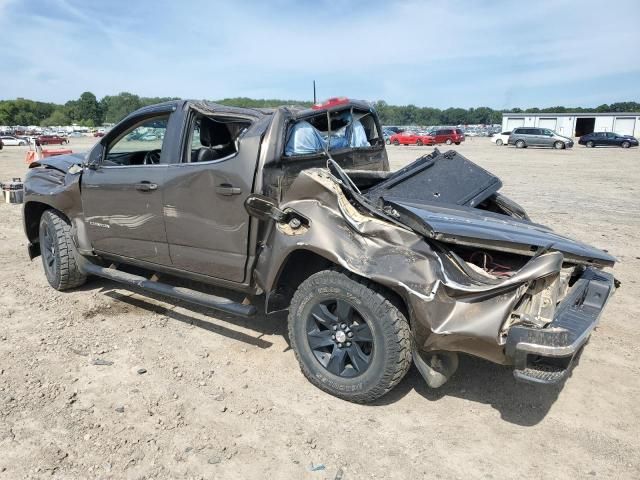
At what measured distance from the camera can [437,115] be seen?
515 feet

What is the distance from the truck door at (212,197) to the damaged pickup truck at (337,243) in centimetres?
1

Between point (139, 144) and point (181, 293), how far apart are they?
1.61m

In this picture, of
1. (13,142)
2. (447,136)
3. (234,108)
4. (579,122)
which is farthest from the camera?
(579,122)

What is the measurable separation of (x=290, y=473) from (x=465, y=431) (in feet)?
3.58

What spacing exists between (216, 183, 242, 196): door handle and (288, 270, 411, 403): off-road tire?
84cm

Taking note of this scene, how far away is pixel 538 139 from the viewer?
121ft

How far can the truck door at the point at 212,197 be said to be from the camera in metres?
3.69

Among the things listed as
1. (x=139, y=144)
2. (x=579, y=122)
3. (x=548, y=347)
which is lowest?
(x=579, y=122)

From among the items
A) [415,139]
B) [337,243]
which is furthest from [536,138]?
[337,243]

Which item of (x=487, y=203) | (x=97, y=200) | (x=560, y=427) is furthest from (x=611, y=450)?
(x=97, y=200)

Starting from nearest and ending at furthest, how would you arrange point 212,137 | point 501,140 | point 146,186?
point 146,186, point 212,137, point 501,140

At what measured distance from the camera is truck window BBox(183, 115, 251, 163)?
4.11m

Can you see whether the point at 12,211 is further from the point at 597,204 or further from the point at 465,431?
the point at 597,204

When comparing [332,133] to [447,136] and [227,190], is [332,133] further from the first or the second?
[447,136]
